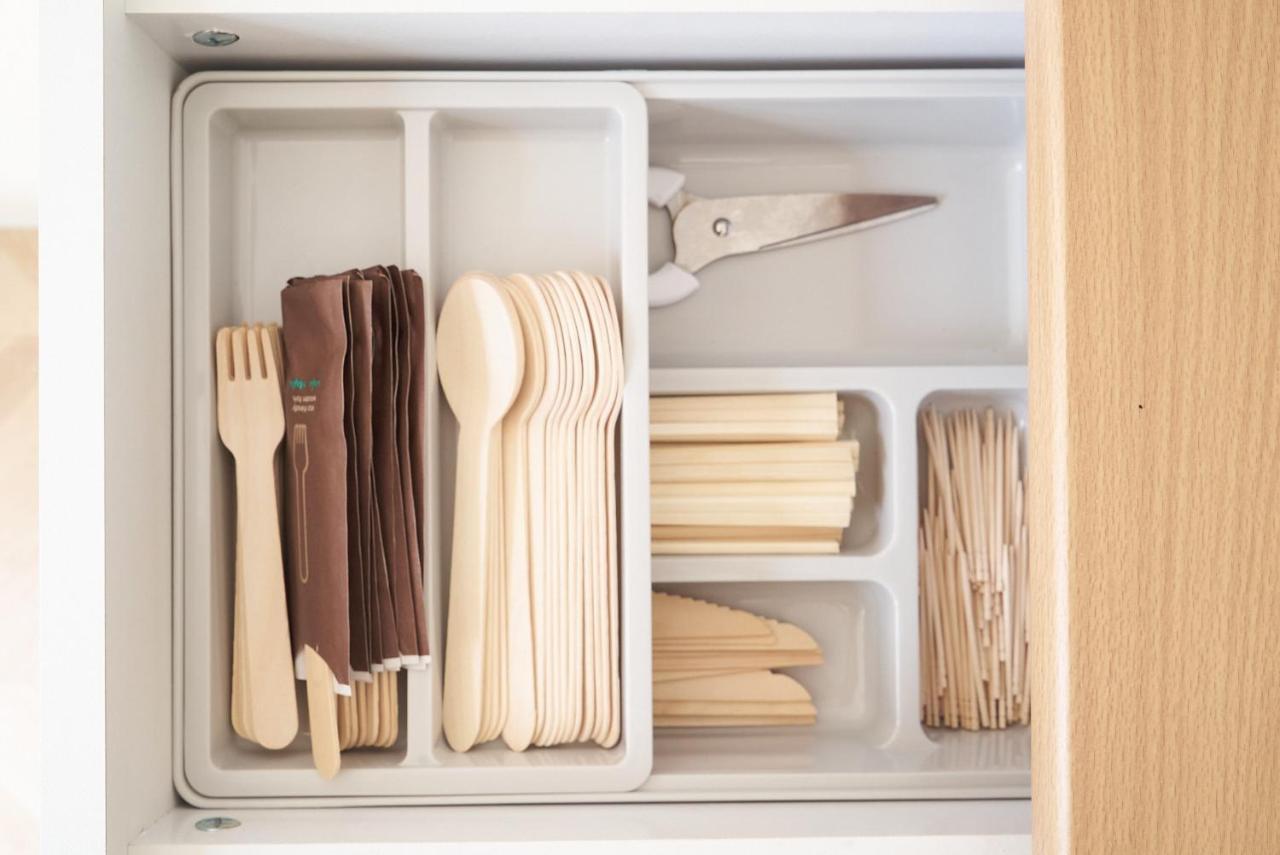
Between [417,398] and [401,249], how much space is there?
0.59 ft

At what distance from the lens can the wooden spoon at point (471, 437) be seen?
1036 millimetres

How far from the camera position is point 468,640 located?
104 cm

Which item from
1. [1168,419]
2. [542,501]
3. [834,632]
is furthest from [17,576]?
[1168,419]

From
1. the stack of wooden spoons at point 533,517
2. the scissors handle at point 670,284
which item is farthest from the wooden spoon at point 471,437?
the scissors handle at point 670,284

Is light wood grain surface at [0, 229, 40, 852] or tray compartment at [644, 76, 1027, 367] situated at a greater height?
tray compartment at [644, 76, 1027, 367]

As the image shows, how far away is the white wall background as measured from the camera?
0.95 meters

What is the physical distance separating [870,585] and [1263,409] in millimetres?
502

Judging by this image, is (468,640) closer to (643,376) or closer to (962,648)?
(643,376)

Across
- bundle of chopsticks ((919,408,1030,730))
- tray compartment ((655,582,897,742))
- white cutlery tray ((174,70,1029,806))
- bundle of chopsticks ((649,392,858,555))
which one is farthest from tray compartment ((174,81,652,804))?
bundle of chopsticks ((919,408,1030,730))

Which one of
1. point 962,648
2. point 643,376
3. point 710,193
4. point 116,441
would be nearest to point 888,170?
point 710,193

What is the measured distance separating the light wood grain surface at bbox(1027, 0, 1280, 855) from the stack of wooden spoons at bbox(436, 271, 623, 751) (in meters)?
0.43

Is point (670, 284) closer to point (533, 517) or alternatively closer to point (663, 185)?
point (663, 185)

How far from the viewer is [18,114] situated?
43.3 inches

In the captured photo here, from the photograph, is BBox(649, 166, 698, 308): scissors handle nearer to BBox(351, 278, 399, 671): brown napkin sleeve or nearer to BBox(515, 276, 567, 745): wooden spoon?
BBox(515, 276, 567, 745): wooden spoon
